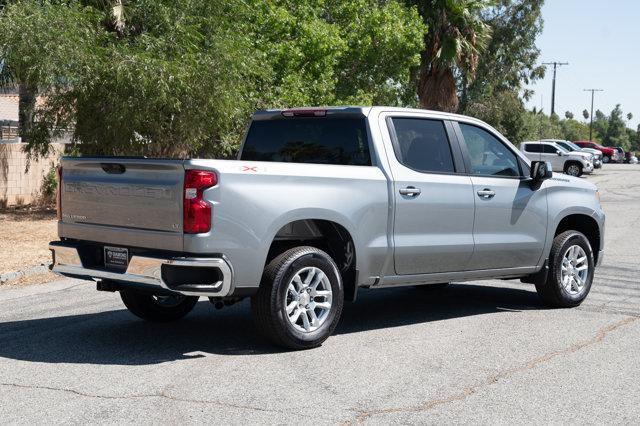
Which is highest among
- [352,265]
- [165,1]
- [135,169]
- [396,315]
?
[165,1]

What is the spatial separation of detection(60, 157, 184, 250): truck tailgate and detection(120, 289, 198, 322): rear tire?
40.1 inches

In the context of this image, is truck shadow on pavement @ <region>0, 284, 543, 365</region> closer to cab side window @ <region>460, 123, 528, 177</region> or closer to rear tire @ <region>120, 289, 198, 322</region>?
rear tire @ <region>120, 289, 198, 322</region>

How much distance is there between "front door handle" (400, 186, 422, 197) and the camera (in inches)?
313

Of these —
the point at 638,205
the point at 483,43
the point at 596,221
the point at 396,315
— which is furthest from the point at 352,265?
the point at 483,43

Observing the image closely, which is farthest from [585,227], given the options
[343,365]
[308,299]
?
[343,365]

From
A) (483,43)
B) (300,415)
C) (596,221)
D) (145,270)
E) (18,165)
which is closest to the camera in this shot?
(300,415)

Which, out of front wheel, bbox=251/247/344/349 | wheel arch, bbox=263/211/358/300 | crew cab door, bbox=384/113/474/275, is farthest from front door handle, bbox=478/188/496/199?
front wheel, bbox=251/247/344/349

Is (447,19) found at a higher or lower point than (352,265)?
higher

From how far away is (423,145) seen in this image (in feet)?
27.4

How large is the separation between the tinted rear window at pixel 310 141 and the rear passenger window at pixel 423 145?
358mm

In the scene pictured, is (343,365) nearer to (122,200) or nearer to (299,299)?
(299,299)

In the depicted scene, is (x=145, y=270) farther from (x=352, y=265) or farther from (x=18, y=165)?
(x=18, y=165)

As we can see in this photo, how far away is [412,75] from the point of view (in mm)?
35938

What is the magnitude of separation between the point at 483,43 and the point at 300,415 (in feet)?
109
